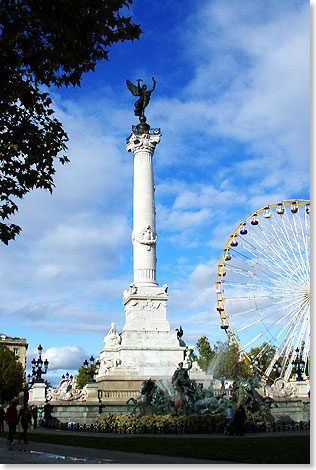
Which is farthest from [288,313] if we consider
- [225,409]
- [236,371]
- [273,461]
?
[236,371]

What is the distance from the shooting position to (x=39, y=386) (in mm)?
31266

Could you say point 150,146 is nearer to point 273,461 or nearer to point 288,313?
point 288,313

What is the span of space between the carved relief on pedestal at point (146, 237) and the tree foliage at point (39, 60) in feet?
75.1

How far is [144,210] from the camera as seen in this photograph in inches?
1465

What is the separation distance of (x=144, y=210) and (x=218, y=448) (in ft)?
80.7

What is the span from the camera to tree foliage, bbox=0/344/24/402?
6512 cm

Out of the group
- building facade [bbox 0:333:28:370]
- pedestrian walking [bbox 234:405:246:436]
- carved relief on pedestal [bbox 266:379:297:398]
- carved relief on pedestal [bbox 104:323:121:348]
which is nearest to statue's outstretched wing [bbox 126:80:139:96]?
carved relief on pedestal [bbox 104:323:121:348]

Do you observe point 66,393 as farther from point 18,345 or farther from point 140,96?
point 18,345

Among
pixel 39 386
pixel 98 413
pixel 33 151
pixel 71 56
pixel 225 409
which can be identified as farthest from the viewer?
pixel 39 386

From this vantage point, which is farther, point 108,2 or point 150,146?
point 150,146

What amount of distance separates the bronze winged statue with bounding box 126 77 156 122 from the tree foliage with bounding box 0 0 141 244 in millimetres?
28563

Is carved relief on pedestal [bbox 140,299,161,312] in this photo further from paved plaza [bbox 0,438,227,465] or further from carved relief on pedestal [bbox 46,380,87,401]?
paved plaza [bbox 0,438,227,465]

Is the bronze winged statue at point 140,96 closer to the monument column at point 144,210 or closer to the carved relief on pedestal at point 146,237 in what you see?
the monument column at point 144,210

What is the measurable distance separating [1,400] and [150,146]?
47905 millimetres
